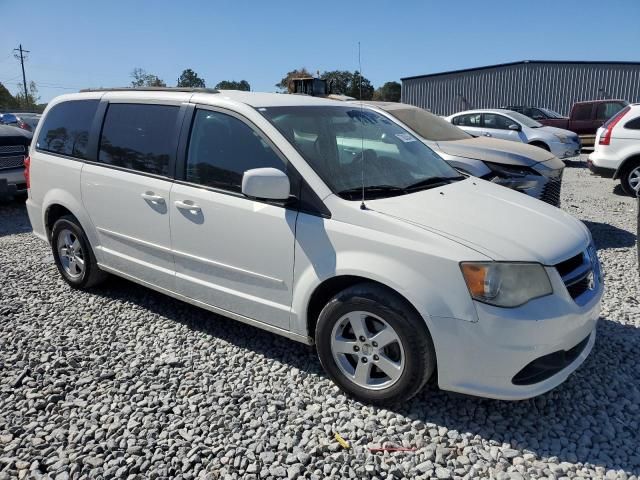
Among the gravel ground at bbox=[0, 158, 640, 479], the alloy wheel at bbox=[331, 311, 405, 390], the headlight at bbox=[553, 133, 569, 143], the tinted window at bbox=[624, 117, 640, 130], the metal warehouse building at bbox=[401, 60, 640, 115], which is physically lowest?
the gravel ground at bbox=[0, 158, 640, 479]

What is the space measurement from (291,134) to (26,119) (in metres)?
18.3

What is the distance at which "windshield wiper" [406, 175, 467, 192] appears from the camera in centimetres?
340

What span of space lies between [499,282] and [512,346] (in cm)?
33

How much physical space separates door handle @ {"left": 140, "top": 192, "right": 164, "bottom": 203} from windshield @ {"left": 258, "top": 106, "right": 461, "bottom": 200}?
3.25 ft

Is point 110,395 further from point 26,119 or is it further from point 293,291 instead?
point 26,119

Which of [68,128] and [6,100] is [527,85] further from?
[6,100]

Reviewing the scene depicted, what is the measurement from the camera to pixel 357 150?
351 cm

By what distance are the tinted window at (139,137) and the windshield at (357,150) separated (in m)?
0.84

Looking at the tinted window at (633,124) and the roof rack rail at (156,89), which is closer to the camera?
the roof rack rail at (156,89)

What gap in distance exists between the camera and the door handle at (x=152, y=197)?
3.70 meters

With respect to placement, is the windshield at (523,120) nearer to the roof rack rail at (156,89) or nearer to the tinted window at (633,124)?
the tinted window at (633,124)

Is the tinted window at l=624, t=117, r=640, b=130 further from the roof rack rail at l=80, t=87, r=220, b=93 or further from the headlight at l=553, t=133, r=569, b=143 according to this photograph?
the roof rack rail at l=80, t=87, r=220, b=93

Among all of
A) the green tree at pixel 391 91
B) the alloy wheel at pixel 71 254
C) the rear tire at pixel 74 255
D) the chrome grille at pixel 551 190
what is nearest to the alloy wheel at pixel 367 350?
the rear tire at pixel 74 255

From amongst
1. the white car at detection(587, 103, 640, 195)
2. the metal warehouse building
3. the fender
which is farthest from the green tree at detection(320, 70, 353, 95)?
the metal warehouse building
